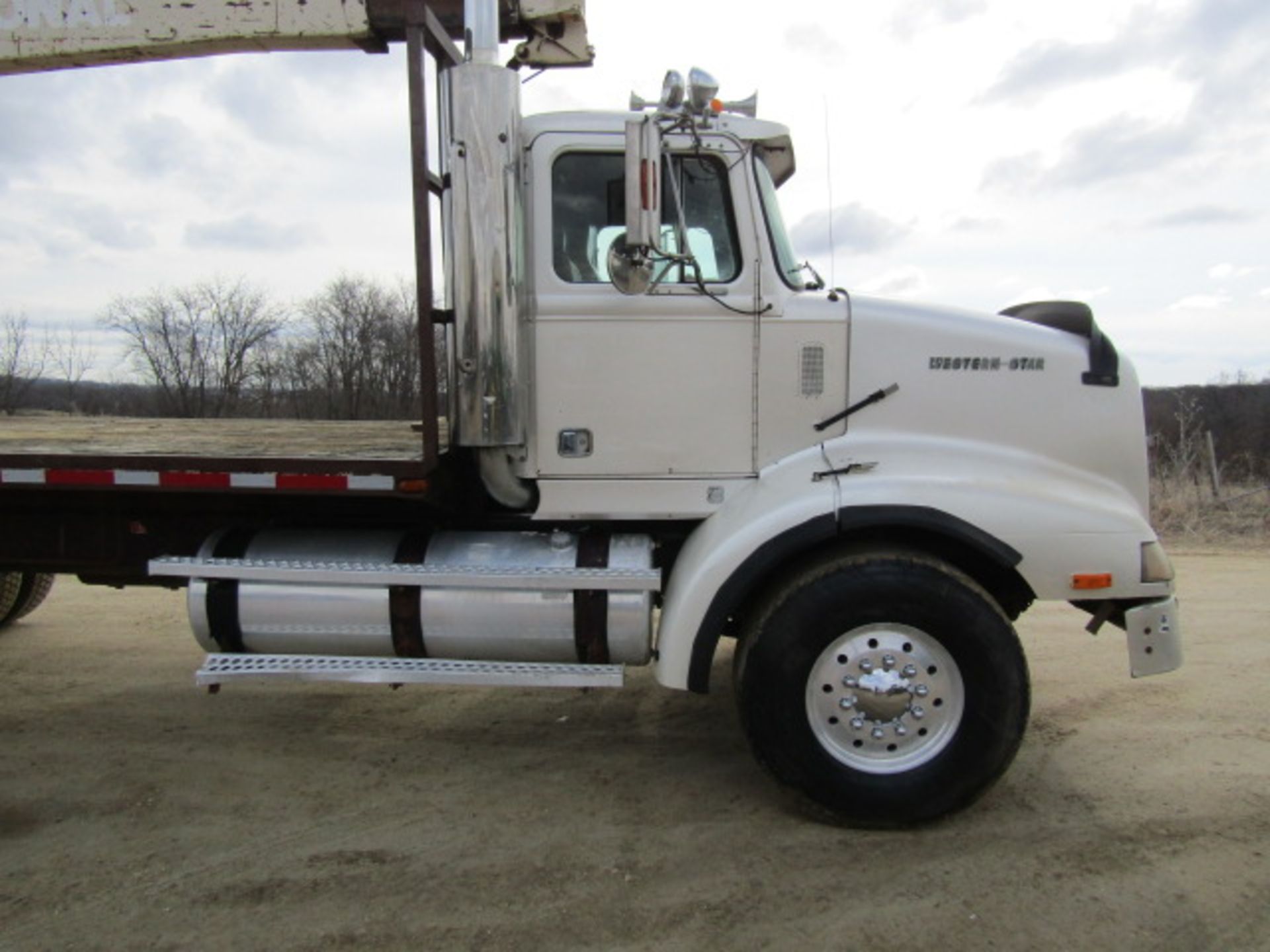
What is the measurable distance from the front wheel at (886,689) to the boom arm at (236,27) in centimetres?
266

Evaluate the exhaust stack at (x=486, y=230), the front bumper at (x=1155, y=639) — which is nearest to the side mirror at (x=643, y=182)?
the exhaust stack at (x=486, y=230)

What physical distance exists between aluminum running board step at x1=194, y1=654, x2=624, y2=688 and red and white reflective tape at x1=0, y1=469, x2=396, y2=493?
739 mm

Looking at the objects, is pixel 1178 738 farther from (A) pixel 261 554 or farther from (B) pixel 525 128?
(A) pixel 261 554

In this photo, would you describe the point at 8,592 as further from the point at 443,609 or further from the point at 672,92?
the point at 672,92

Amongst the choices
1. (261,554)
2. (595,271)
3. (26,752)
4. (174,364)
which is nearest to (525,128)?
(595,271)

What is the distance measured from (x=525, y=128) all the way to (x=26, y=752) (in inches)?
147

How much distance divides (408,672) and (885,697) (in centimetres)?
192

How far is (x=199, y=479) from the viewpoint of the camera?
12.4 feet

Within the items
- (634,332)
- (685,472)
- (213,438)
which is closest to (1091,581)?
(685,472)

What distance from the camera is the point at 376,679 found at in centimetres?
369

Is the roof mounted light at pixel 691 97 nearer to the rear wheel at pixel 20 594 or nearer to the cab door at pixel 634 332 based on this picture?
the cab door at pixel 634 332

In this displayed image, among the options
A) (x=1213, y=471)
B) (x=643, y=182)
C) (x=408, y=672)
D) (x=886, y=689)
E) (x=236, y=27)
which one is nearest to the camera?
(x=643, y=182)

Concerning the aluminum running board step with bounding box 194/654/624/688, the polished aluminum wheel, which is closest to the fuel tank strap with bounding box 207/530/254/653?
the aluminum running board step with bounding box 194/654/624/688

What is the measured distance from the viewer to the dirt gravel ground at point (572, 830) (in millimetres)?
2873
